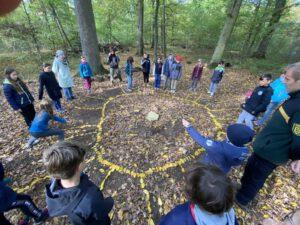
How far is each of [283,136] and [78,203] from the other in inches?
103

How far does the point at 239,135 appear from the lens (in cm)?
235

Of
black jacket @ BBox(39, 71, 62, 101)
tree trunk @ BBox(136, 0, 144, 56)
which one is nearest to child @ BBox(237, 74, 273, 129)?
black jacket @ BBox(39, 71, 62, 101)

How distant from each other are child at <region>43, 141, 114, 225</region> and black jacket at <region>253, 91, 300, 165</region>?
229 centimetres

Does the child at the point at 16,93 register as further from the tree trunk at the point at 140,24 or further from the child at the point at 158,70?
the tree trunk at the point at 140,24

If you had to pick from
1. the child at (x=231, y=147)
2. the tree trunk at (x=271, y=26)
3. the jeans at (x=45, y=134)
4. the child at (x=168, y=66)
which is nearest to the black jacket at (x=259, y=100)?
the child at (x=231, y=147)

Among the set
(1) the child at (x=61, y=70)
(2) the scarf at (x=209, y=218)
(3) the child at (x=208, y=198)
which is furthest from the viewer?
(1) the child at (x=61, y=70)

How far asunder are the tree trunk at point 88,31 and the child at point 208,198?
29.0ft

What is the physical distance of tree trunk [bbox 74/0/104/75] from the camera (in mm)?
7949

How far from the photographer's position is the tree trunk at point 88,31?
795 cm

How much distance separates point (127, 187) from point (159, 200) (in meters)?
0.68

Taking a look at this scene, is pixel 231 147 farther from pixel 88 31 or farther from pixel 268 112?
pixel 88 31

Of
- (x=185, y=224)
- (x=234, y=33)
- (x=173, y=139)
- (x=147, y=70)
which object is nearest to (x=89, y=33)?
(x=147, y=70)

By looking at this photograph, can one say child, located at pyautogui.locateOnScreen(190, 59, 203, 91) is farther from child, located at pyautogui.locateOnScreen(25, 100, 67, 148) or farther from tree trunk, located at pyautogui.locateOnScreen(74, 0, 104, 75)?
child, located at pyautogui.locateOnScreen(25, 100, 67, 148)

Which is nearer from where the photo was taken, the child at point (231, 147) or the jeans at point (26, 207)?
the child at point (231, 147)
